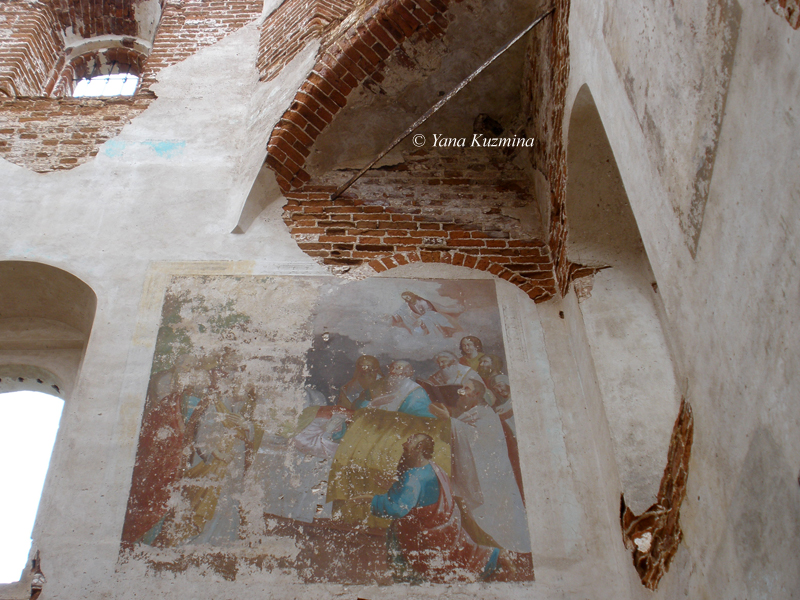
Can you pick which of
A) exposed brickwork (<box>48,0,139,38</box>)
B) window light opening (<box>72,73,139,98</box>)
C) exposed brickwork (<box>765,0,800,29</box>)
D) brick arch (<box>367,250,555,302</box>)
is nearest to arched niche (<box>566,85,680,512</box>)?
brick arch (<box>367,250,555,302</box>)

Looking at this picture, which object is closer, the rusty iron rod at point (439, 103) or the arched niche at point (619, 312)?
the arched niche at point (619, 312)

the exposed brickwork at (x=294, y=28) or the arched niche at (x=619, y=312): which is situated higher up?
the exposed brickwork at (x=294, y=28)

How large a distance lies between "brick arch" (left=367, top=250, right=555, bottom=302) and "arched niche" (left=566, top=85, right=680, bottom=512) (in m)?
0.44

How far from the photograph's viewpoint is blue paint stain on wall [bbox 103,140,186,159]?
5.32m

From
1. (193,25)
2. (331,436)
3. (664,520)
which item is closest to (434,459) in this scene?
(331,436)

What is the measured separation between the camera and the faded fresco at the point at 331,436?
3420 mm

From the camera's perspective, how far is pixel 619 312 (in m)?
4.07

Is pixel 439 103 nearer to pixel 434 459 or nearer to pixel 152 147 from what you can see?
pixel 152 147

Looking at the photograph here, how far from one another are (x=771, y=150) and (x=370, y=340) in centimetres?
277

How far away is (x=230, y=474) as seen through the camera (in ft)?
12.0

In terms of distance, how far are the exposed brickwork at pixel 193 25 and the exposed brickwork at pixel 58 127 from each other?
28.0 inches

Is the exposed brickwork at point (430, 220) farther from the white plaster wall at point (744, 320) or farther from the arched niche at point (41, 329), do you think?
the white plaster wall at point (744, 320)

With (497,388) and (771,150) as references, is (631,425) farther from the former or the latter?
(771,150)

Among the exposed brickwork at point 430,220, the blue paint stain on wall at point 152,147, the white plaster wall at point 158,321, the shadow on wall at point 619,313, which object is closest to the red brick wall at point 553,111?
the shadow on wall at point 619,313
